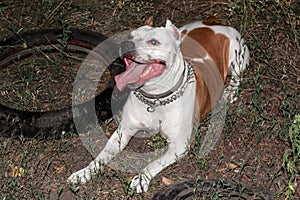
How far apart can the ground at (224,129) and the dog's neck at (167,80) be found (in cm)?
48

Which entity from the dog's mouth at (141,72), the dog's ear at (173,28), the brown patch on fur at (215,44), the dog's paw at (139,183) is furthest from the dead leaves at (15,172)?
the brown patch on fur at (215,44)

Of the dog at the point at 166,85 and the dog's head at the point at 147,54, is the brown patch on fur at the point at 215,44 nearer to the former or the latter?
the dog at the point at 166,85

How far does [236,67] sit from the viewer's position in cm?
637

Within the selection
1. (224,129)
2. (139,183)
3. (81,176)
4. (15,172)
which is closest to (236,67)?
(224,129)

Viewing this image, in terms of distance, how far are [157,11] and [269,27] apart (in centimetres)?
125

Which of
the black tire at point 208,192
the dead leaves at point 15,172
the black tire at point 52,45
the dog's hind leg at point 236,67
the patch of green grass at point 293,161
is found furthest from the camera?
the dog's hind leg at point 236,67

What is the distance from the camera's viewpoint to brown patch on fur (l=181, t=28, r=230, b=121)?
5715 mm

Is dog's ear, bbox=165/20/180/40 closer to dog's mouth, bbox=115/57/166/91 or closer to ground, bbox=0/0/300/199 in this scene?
dog's mouth, bbox=115/57/166/91

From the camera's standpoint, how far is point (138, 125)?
555cm

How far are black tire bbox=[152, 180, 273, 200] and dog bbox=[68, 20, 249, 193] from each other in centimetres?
19

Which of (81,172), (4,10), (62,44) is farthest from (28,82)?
(4,10)

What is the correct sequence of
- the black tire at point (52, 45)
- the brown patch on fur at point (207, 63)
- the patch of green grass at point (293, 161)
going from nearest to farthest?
the patch of green grass at point (293, 161)
the brown patch on fur at point (207, 63)
the black tire at point (52, 45)

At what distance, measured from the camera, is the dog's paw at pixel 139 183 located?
5215 millimetres

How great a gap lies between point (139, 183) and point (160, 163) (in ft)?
0.92
